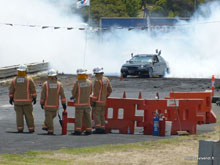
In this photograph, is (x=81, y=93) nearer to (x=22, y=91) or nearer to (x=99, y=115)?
(x=99, y=115)

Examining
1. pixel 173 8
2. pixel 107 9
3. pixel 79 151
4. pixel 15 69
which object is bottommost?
pixel 79 151

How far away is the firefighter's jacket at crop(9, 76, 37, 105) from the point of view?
15.3 meters

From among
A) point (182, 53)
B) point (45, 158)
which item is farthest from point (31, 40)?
point (45, 158)

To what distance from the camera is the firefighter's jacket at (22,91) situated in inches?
603

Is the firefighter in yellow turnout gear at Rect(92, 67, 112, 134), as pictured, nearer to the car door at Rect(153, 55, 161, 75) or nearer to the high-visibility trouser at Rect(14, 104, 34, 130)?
the high-visibility trouser at Rect(14, 104, 34, 130)

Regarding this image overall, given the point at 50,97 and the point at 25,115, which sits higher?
the point at 50,97

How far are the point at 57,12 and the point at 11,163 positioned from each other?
1567 inches

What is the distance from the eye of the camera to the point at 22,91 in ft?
50.2

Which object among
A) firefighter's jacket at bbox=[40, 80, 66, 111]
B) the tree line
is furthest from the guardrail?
the tree line

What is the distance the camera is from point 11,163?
10539 mm

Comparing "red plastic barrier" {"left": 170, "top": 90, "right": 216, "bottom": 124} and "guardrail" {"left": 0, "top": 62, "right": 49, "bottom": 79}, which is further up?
"guardrail" {"left": 0, "top": 62, "right": 49, "bottom": 79}

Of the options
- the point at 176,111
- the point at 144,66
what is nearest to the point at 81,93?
the point at 176,111

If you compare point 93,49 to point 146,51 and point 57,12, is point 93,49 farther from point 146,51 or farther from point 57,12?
point 57,12

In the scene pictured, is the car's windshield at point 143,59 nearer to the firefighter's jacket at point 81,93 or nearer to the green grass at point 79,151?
the firefighter's jacket at point 81,93
